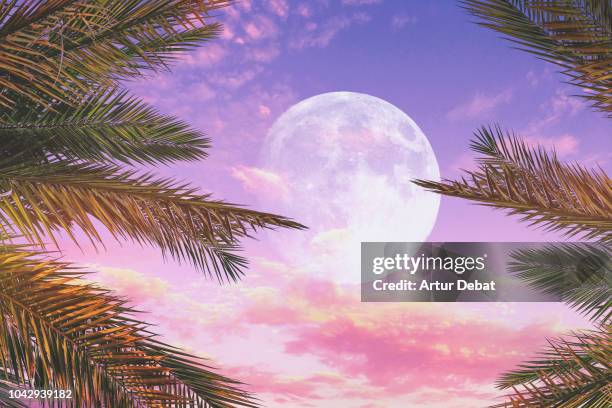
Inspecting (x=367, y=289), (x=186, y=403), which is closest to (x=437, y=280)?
(x=367, y=289)

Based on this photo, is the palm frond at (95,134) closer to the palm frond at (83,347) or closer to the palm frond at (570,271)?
the palm frond at (83,347)

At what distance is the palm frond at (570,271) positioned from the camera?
10320 millimetres

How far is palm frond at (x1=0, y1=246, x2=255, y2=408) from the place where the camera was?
168 inches

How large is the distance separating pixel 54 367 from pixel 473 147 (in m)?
5.88

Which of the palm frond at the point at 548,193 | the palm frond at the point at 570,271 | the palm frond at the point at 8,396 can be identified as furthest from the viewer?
the palm frond at the point at 570,271

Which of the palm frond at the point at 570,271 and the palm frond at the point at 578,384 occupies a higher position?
the palm frond at the point at 570,271

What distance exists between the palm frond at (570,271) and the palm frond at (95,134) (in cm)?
562

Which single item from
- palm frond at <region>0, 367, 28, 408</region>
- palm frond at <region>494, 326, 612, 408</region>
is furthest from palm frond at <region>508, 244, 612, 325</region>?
palm frond at <region>0, 367, 28, 408</region>

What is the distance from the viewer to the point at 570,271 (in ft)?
35.7

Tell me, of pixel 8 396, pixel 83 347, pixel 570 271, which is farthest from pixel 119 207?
pixel 570 271

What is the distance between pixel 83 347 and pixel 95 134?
3.84 meters

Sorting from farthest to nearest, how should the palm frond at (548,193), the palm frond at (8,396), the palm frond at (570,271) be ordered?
the palm frond at (570,271) → the palm frond at (8,396) → the palm frond at (548,193)

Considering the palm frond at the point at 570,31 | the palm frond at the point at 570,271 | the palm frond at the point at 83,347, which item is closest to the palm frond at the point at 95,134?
the palm frond at the point at 83,347

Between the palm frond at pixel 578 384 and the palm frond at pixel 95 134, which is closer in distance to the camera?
the palm frond at pixel 578 384
